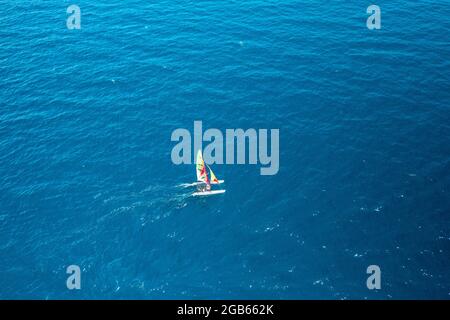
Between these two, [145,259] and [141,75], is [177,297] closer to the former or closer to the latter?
[145,259]

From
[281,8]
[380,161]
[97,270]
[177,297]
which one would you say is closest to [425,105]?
[380,161]
